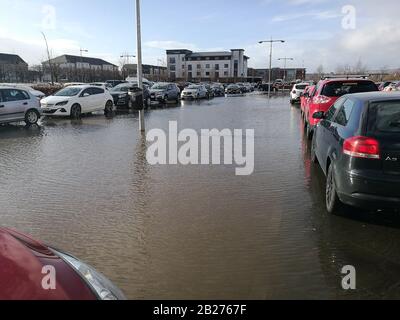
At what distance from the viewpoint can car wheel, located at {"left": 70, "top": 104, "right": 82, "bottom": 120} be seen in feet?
59.1

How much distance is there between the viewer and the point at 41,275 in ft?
7.22

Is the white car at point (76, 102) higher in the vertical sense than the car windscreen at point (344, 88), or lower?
lower

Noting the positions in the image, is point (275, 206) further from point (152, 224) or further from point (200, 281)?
point (200, 281)

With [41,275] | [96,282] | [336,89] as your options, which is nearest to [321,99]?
[336,89]

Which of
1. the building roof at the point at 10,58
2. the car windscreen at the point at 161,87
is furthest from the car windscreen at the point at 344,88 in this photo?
the building roof at the point at 10,58

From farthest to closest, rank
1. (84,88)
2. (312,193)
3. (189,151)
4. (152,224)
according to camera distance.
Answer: (84,88) < (189,151) < (312,193) < (152,224)

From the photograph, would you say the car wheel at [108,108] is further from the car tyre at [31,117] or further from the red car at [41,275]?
the red car at [41,275]

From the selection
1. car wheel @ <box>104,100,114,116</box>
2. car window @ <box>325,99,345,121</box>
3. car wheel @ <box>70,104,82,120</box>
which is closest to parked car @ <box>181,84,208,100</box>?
car wheel @ <box>104,100,114,116</box>

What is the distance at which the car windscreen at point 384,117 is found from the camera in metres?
4.55

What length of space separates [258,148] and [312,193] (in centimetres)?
417

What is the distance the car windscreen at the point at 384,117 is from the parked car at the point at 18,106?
13.3m

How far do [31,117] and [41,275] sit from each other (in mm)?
14569

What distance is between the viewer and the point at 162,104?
28484mm
